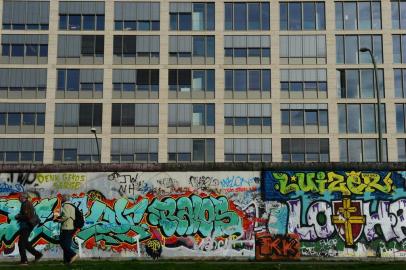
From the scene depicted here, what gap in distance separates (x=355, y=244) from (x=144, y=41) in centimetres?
4421

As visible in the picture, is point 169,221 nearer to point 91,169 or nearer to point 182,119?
point 91,169

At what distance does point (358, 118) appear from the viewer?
190ft

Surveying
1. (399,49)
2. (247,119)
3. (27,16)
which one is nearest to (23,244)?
(247,119)

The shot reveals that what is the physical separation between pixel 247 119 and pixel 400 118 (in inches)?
555

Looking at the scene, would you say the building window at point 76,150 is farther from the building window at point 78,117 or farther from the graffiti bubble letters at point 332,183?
the graffiti bubble letters at point 332,183

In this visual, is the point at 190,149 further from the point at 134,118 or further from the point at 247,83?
the point at 247,83

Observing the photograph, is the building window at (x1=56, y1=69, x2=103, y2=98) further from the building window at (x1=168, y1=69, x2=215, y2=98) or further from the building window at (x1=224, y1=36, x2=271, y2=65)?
the building window at (x1=224, y1=36, x2=271, y2=65)

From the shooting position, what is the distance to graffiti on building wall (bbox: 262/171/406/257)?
18.5 m

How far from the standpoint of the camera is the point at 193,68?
59.1 m

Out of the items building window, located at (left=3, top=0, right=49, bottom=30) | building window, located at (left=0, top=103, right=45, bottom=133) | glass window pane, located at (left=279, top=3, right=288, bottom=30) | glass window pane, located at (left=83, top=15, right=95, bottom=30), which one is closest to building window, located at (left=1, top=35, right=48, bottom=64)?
building window, located at (left=3, top=0, right=49, bottom=30)

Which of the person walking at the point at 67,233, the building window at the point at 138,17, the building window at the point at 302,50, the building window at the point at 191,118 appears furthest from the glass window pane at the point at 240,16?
the person walking at the point at 67,233

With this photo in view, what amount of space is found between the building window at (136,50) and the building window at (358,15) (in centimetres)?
1775

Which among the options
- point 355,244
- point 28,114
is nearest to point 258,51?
point 28,114

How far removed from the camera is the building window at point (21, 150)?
57375 millimetres
